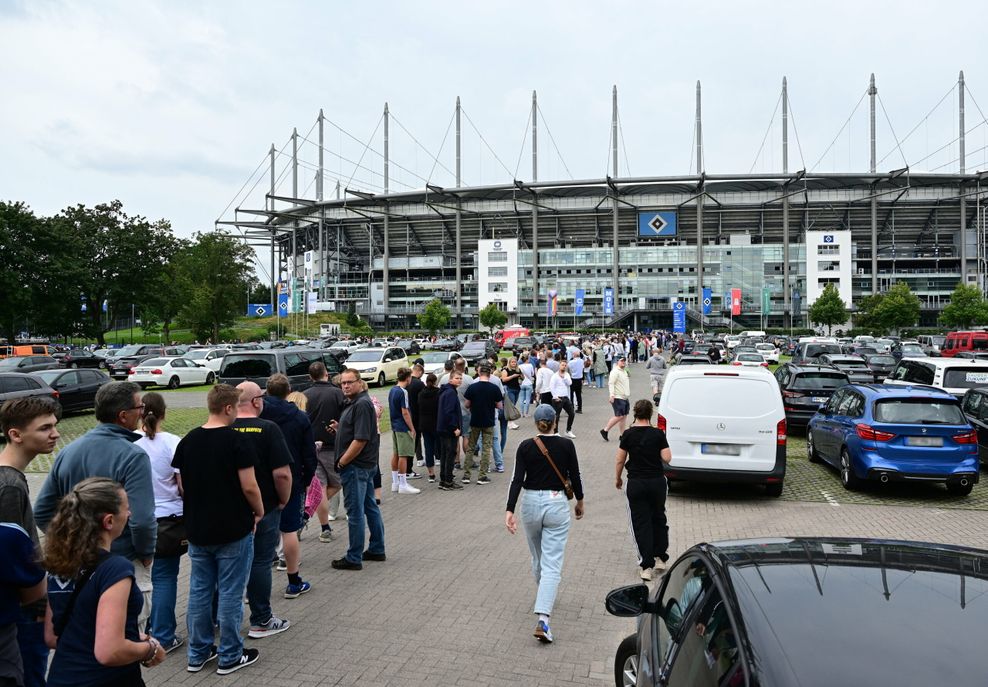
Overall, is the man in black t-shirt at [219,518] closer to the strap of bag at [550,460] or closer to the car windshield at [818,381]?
the strap of bag at [550,460]

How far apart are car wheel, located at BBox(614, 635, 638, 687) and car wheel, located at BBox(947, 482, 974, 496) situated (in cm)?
865

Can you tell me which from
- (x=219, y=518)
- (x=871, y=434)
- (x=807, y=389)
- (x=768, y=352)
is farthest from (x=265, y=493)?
(x=768, y=352)

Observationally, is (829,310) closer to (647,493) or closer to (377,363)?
(377,363)

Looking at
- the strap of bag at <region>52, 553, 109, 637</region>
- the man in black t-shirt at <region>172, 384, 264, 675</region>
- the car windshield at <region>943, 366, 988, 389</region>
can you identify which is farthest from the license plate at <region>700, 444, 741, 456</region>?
the strap of bag at <region>52, 553, 109, 637</region>

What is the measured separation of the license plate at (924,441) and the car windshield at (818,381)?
5667 millimetres

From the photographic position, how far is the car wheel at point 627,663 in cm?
361

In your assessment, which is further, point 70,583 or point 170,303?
point 170,303

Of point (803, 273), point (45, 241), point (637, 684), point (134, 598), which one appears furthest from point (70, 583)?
point (803, 273)

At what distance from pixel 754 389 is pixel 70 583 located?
342 inches

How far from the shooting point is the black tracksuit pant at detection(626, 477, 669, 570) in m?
6.55

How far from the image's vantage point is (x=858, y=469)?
402 inches

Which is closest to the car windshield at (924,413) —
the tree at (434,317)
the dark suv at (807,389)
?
the dark suv at (807,389)

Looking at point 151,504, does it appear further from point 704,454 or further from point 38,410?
point 704,454

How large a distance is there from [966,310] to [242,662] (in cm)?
8103
